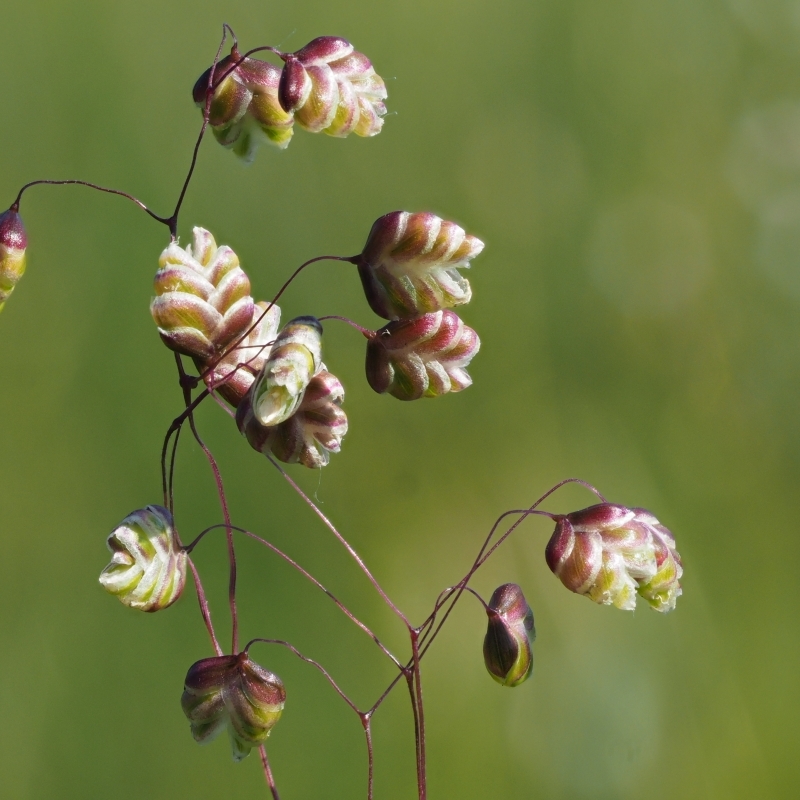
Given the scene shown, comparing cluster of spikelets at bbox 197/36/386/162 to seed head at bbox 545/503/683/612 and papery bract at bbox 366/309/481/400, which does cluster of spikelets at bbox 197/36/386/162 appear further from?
seed head at bbox 545/503/683/612

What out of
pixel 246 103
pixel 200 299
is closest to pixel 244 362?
pixel 200 299

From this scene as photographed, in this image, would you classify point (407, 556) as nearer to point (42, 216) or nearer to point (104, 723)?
point (104, 723)

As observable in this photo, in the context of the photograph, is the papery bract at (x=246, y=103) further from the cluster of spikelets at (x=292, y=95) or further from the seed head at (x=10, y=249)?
the seed head at (x=10, y=249)

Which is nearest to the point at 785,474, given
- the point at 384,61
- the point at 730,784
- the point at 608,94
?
the point at 730,784

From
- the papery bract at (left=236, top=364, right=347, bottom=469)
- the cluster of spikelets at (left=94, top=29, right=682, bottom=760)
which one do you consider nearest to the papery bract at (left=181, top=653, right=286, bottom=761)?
the cluster of spikelets at (left=94, top=29, right=682, bottom=760)

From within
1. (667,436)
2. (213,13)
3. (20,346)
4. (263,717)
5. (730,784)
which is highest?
(213,13)
